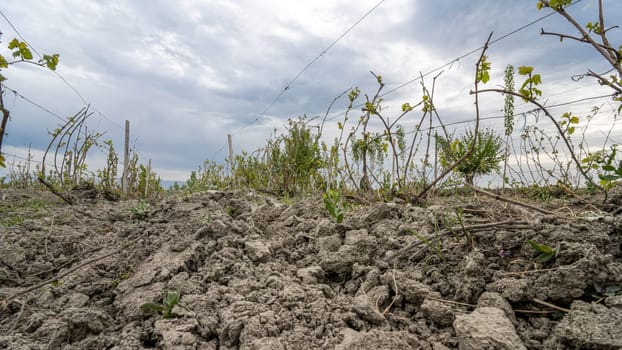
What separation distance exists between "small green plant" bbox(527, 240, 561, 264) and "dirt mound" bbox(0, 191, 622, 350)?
2 centimetres

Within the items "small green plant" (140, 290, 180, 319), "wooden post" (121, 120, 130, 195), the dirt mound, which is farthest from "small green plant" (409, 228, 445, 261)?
"wooden post" (121, 120, 130, 195)

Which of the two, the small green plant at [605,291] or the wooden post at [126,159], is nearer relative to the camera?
the small green plant at [605,291]

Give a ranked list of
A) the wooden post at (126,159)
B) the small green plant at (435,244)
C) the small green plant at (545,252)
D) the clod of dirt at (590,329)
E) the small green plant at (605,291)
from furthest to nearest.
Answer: the wooden post at (126,159)
the small green plant at (435,244)
the small green plant at (545,252)
the small green plant at (605,291)
the clod of dirt at (590,329)

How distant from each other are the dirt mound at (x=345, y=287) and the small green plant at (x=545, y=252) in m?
0.02

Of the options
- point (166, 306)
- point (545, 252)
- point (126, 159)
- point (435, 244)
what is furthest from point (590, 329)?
point (126, 159)

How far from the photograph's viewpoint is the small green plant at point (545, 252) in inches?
54.2

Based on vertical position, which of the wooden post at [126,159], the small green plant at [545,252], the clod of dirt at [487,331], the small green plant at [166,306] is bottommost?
the clod of dirt at [487,331]

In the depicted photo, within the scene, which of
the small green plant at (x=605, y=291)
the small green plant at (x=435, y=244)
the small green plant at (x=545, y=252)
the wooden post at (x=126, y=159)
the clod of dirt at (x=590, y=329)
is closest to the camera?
the clod of dirt at (x=590, y=329)

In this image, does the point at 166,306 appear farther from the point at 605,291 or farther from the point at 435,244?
the point at 605,291

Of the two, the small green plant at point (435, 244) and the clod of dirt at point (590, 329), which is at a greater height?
the small green plant at point (435, 244)

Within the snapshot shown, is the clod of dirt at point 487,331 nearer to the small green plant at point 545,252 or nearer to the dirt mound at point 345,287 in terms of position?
the dirt mound at point 345,287

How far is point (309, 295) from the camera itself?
1454 mm

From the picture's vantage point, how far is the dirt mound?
119 centimetres

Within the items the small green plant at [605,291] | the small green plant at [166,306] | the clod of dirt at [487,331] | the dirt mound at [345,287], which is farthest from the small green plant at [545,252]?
the small green plant at [166,306]
